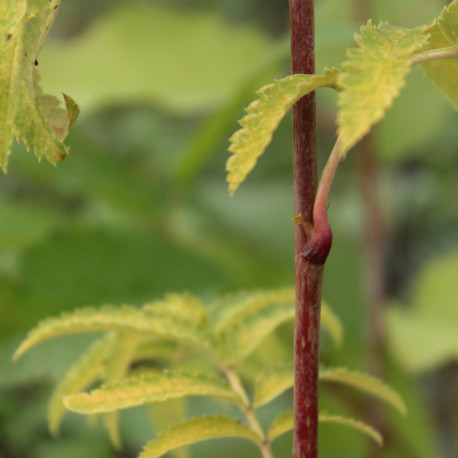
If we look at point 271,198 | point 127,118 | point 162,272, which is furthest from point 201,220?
point 127,118

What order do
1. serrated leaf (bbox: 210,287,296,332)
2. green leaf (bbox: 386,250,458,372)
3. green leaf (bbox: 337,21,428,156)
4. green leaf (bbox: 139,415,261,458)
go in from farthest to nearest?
green leaf (bbox: 386,250,458,372) → serrated leaf (bbox: 210,287,296,332) → green leaf (bbox: 139,415,261,458) → green leaf (bbox: 337,21,428,156)

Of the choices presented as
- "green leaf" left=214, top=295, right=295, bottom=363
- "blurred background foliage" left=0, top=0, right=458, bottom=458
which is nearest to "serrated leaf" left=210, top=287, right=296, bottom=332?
"green leaf" left=214, top=295, right=295, bottom=363

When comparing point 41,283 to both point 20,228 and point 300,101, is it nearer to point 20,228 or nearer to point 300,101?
point 20,228

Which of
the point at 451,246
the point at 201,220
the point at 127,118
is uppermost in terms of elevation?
the point at 127,118

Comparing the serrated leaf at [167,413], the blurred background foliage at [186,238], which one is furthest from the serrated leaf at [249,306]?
the blurred background foliage at [186,238]

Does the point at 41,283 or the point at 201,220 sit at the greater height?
the point at 201,220

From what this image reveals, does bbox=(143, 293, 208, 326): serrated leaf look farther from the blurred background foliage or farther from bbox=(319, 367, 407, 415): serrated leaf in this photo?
the blurred background foliage

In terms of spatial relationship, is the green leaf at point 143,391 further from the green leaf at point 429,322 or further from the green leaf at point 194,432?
the green leaf at point 429,322
